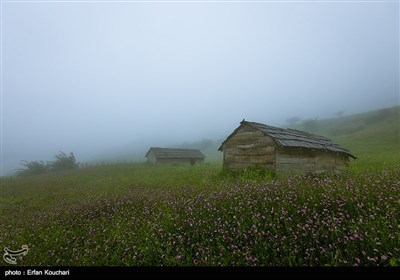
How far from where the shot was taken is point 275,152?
11625 mm

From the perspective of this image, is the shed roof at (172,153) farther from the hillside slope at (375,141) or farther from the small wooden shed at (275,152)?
the hillside slope at (375,141)

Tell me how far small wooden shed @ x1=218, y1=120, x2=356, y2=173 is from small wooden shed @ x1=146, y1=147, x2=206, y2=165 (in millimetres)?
26156

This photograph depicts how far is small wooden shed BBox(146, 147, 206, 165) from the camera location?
39.5 meters

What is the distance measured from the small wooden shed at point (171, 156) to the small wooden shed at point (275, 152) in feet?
85.8

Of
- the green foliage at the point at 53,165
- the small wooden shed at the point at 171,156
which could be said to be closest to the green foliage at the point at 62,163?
the green foliage at the point at 53,165

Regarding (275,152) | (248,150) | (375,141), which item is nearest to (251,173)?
(275,152)

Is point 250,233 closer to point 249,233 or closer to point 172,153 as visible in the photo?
point 249,233

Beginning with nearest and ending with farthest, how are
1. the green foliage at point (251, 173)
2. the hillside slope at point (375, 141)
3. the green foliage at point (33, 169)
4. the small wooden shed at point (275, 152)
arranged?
1. the green foliage at point (251, 173)
2. the small wooden shed at point (275, 152)
3. the hillside slope at point (375, 141)
4. the green foliage at point (33, 169)

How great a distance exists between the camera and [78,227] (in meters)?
6.42

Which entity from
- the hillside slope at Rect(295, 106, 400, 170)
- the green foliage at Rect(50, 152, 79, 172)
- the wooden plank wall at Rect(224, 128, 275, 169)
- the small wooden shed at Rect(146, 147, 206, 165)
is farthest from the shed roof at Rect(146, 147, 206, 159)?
the hillside slope at Rect(295, 106, 400, 170)

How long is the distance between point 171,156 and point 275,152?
30.7 m

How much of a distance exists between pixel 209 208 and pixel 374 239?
3116 millimetres

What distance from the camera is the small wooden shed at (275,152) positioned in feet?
38.2

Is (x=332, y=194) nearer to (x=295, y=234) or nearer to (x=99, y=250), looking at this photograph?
(x=295, y=234)
